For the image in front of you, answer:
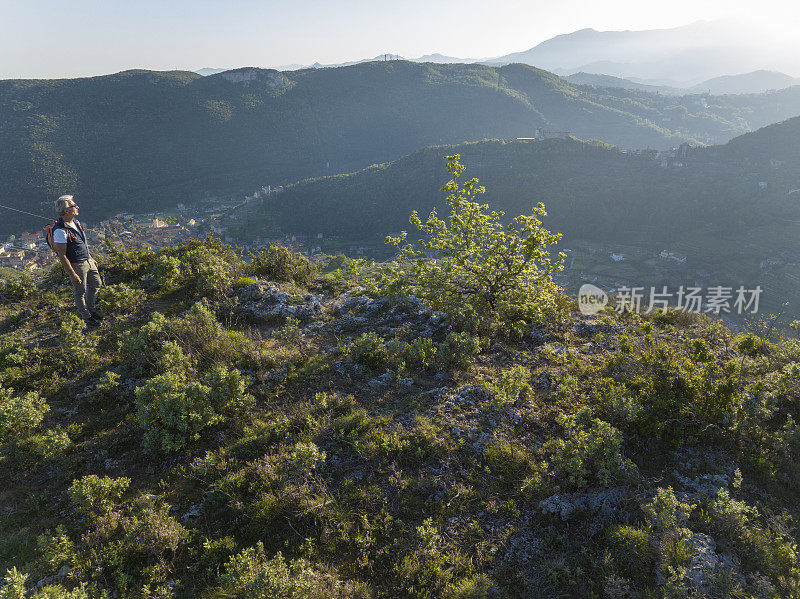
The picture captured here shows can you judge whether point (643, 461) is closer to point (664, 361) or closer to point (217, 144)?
point (664, 361)

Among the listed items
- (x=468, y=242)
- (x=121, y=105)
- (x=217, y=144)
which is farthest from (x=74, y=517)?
(x=121, y=105)

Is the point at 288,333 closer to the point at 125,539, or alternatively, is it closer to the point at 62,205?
the point at 125,539

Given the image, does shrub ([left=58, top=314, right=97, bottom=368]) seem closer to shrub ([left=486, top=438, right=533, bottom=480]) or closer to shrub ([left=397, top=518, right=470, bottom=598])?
shrub ([left=397, top=518, right=470, bottom=598])

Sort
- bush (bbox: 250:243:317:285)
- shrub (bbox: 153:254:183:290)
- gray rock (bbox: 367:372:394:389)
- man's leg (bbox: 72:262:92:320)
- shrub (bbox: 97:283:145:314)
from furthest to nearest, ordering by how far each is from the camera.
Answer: bush (bbox: 250:243:317:285)
shrub (bbox: 153:254:183:290)
shrub (bbox: 97:283:145:314)
man's leg (bbox: 72:262:92:320)
gray rock (bbox: 367:372:394:389)

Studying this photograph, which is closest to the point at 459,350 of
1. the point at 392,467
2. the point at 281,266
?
the point at 392,467

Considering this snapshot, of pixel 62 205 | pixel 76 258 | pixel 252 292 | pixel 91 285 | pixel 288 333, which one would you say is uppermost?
pixel 62 205

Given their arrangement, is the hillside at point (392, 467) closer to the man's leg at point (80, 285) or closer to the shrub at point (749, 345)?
the shrub at point (749, 345)

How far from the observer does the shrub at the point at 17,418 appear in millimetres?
5227

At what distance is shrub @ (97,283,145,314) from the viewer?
9.04 metres

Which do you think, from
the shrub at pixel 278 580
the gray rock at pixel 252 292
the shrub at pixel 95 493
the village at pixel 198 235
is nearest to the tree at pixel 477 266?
the gray rock at pixel 252 292

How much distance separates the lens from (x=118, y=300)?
9.05 metres

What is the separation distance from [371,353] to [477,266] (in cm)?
368

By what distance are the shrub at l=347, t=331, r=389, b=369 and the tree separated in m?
2.10

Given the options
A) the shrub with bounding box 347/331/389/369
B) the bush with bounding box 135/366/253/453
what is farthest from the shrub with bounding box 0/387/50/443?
the shrub with bounding box 347/331/389/369
